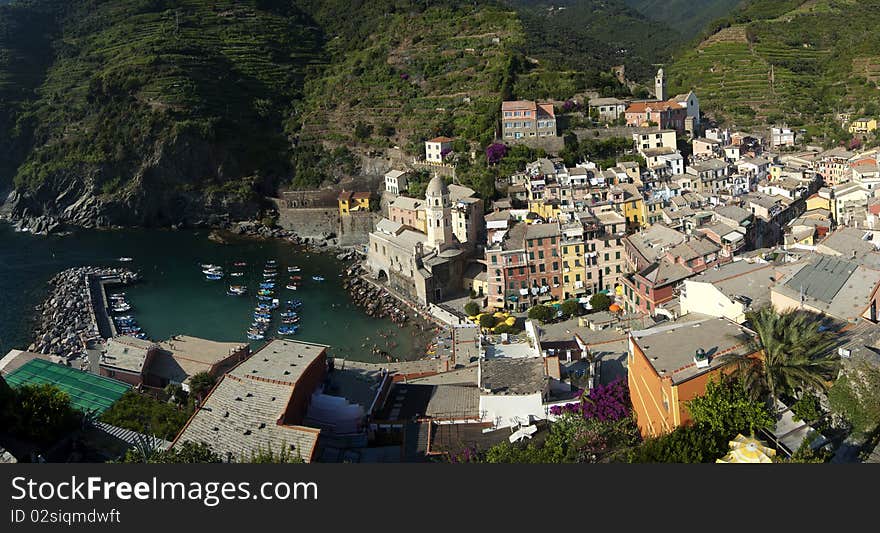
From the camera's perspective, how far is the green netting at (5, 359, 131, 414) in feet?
68.6

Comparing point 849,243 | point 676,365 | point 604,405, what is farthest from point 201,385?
point 849,243

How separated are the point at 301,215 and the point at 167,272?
1042cm

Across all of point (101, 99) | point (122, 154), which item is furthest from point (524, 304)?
point (101, 99)

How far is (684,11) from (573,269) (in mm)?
118021

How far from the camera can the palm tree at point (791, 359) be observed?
1412 cm

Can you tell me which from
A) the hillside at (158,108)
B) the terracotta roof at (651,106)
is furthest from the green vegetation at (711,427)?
the hillside at (158,108)

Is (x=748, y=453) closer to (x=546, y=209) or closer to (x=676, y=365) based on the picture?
(x=676, y=365)

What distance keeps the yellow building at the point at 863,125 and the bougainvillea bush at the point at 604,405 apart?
35727 millimetres

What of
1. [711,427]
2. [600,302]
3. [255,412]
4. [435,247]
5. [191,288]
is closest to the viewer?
[711,427]

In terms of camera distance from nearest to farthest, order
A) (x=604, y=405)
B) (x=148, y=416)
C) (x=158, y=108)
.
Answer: (x=604, y=405) → (x=148, y=416) → (x=158, y=108)

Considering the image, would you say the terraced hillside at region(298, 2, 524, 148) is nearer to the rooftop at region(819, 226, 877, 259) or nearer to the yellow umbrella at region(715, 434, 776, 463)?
the rooftop at region(819, 226, 877, 259)

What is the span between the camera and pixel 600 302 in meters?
30.3

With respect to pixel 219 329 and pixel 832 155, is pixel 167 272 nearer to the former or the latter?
pixel 219 329

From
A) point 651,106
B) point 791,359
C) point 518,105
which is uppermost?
point 518,105
